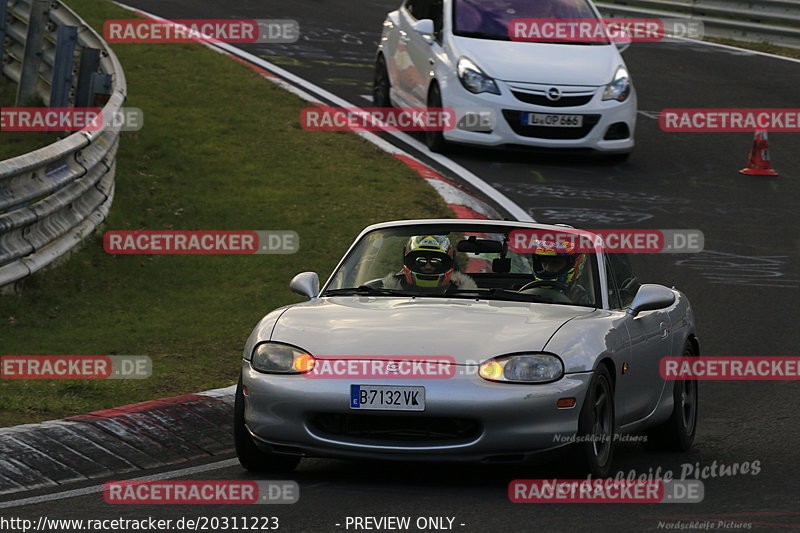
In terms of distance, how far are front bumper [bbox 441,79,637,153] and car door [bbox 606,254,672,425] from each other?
858cm

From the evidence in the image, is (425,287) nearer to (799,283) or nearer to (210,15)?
(799,283)

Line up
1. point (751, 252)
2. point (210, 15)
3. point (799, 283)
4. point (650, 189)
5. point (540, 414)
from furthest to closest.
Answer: point (210, 15) → point (650, 189) → point (751, 252) → point (799, 283) → point (540, 414)

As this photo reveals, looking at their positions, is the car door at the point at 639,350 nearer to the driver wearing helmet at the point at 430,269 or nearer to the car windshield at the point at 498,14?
the driver wearing helmet at the point at 430,269

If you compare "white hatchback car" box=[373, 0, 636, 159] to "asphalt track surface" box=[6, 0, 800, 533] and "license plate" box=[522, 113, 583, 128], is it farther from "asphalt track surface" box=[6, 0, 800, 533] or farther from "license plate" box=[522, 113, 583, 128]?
"asphalt track surface" box=[6, 0, 800, 533]

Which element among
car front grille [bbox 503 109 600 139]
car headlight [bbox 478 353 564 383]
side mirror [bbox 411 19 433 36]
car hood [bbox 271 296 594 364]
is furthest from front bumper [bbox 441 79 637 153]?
car headlight [bbox 478 353 564 383]

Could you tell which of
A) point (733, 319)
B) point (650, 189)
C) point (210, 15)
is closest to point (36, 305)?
point (733, 319)

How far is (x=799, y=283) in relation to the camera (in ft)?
45.5

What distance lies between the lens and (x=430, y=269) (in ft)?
28.3

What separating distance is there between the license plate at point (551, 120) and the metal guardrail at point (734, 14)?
429 inches

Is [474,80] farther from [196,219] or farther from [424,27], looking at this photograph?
[196,219]

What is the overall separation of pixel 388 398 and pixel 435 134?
11293mm

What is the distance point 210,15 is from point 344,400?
2088 centimetres

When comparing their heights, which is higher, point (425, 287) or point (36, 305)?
point (425, 287)

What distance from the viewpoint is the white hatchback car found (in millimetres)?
17625
